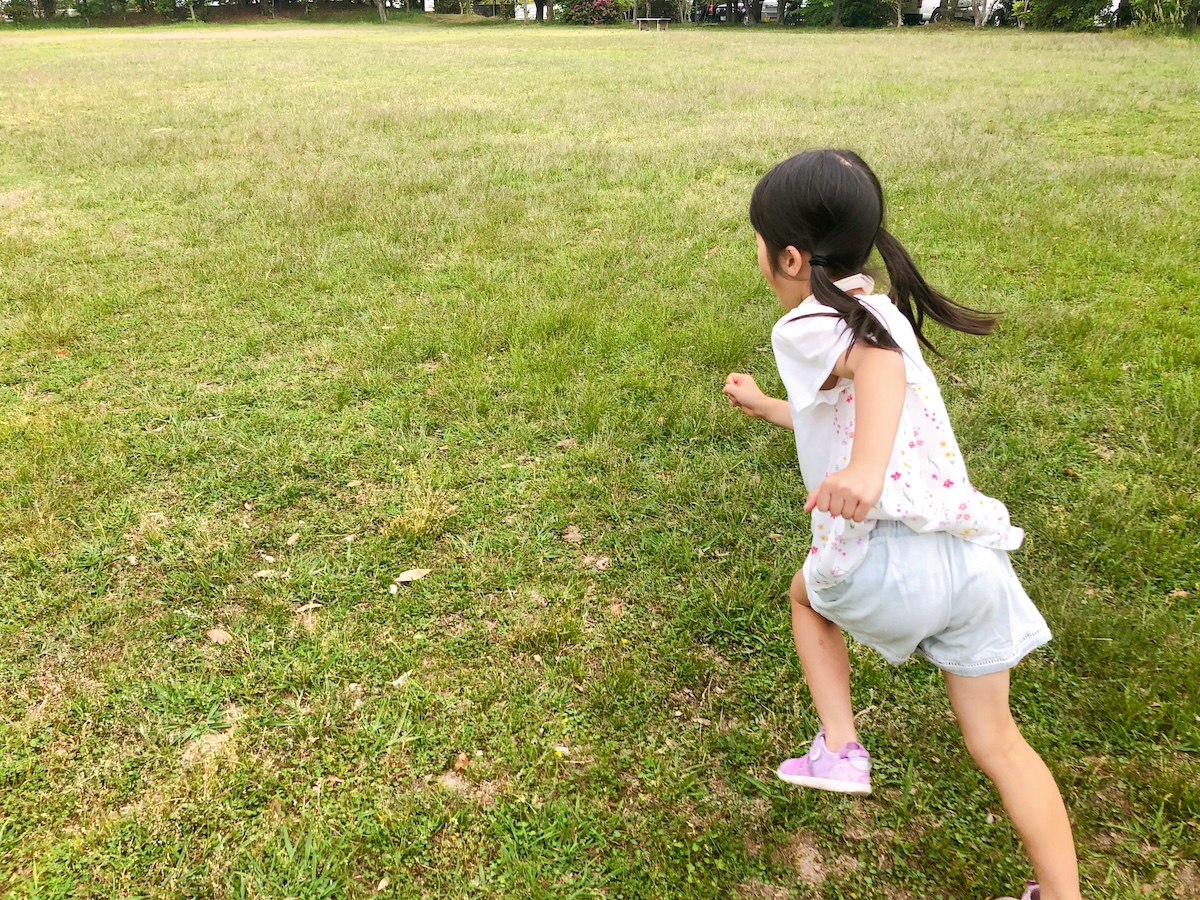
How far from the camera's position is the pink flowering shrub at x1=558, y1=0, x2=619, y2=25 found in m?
41.6

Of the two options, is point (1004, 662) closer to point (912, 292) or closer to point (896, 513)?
point (896, 513)

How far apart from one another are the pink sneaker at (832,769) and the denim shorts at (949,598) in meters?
0.40

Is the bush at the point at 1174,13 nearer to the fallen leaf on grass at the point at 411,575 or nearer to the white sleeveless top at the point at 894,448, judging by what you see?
the white sleeveless top at the point at 894,448

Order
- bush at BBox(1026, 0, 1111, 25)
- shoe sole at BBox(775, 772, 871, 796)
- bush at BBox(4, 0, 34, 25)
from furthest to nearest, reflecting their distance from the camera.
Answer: bush at BBox(4, 0, 34, 25) < bush at BBox(1026, 0, 1111, 25) < shoe sole at BBox(775, 772, 871, 796)

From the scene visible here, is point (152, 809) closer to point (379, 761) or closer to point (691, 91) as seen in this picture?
point (379, 761)

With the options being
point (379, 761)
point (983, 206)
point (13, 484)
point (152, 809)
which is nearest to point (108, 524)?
point (13, 484)

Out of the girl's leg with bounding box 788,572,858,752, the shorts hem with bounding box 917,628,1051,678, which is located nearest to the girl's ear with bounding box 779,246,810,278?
the girl's leg with bounding box 788,572,858,752

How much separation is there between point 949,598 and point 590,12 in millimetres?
47186

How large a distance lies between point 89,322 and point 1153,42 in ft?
88.8

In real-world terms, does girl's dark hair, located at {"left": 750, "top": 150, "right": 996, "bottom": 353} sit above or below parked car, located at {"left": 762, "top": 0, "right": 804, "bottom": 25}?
below

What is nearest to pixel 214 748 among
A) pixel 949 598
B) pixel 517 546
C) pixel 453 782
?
pixel 453 782

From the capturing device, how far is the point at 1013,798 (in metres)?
1.78

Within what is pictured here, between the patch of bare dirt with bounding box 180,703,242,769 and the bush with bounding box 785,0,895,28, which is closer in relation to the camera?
the patch of bare dirt with bounding box 180,703,242,769

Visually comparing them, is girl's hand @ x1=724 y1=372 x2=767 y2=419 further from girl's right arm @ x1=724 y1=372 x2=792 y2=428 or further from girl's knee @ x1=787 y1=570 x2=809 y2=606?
girl's knee @ x1=787 y1=570 x2=809 y2=606
